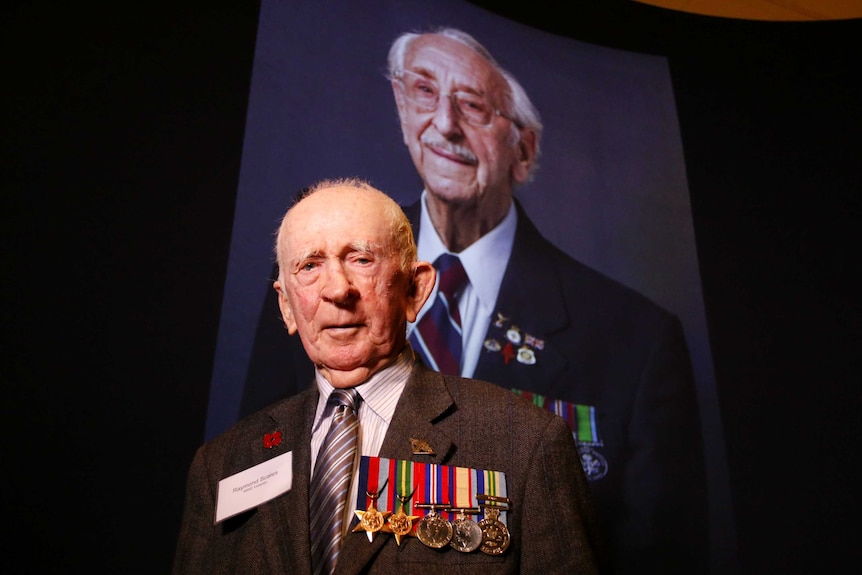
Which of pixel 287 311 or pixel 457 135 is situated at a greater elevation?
pixel 457 135

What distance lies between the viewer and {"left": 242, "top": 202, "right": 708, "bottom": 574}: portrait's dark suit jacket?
3771 mm

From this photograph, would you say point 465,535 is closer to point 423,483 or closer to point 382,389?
point 423,483

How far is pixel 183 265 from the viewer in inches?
134

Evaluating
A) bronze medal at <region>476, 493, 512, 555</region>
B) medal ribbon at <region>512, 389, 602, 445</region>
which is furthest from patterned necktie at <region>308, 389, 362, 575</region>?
medal ribbon at <region>512, 389, 602, 445</region>

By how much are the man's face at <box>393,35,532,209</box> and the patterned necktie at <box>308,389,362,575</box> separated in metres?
2.53

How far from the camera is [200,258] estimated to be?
346cm

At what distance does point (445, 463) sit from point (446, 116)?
298cm

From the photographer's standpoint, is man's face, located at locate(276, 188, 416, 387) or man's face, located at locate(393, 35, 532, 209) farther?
man's face, located at locate(393, 35, 532, 209)

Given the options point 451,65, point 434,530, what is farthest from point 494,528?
point 451,65

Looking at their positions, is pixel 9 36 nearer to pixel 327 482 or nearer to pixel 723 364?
pixel 327 482

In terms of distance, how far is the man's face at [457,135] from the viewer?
4.31 metres

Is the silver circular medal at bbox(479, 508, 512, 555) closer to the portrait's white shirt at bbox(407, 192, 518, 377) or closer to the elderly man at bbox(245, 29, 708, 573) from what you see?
the elderly man at bbox(245, 29, 708, 573)

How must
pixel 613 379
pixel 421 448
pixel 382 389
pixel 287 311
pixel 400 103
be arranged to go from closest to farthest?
1. pixel 421 448
2. pixel 382 389
3. pixel 287 311
4. pixel 613 379
5. pixel 400 103

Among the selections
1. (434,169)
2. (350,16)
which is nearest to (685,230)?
(434,169)
